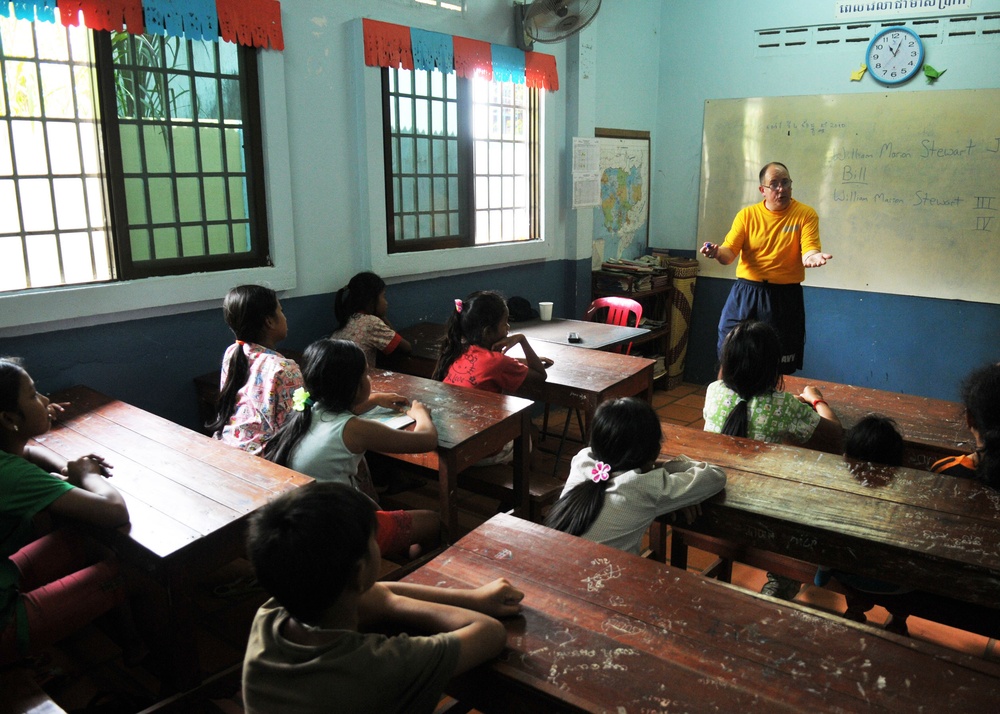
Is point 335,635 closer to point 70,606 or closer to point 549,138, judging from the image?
point 70,606

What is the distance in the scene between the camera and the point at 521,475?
274 cm

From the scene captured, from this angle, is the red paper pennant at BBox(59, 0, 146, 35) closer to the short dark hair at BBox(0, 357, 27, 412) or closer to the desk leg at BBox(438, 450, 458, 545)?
the short dark hair at BBox(0, 357, 27, 412)

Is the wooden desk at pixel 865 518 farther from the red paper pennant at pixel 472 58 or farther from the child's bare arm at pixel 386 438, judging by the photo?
the red paper pennant at pixel 472 58

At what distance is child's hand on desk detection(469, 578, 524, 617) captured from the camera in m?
1.34

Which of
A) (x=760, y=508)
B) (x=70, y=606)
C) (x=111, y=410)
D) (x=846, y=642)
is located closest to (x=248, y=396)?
(x=111, y=410)

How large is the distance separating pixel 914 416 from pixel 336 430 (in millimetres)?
2006

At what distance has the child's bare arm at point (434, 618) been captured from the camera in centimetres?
122

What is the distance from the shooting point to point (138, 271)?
9.86 feet

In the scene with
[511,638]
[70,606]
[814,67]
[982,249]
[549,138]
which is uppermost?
[814,67]

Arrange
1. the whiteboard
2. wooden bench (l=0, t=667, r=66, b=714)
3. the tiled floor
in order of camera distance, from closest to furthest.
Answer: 1. wooden bench (l=0, t=667, r=66, b=714)
2. the tiled floor
3. the whiteboard

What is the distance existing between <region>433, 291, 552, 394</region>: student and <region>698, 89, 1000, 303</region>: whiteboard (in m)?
3.02

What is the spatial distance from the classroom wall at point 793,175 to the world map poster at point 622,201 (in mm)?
147

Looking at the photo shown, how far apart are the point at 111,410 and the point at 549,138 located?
3.15 m

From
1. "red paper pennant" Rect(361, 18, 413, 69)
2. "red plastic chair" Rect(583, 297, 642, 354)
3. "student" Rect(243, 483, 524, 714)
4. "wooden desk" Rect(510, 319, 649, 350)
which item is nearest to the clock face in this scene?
"red plastic chair" Rect(583, 297, 642, 354)
